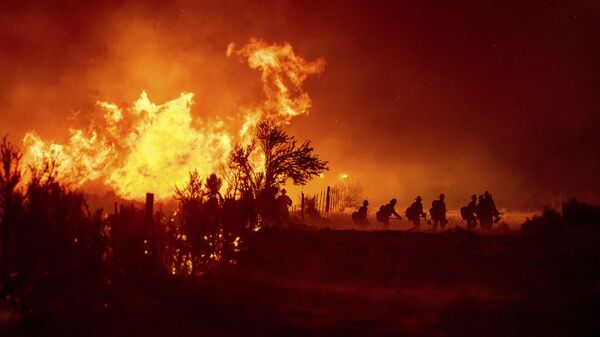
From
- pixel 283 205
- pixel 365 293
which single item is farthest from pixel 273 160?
pixel 365 293

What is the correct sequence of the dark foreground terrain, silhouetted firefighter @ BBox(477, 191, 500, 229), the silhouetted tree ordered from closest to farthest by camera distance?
the dark foreground terrain → silhouetted firefighter @ BBox(477, 191, 500, 229) → the silhouetted tree

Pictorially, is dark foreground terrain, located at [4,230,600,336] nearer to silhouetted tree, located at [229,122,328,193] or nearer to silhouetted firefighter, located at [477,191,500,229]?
silhouetted firefighter, located at [477,191,500,229]

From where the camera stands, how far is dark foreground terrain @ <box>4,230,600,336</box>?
1193cm

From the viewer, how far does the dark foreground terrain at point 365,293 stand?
11.9m

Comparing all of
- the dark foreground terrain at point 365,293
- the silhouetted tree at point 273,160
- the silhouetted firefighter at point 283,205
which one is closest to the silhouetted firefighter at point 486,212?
the dark foreground terrain at point 365,293

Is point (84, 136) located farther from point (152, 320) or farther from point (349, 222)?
point (152, 320)

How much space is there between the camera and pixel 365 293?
16.6 m

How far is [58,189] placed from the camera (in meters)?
12.3

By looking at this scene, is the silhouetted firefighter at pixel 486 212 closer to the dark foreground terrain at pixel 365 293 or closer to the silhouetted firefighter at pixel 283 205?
the dark foreground terrain at pixel 365 293

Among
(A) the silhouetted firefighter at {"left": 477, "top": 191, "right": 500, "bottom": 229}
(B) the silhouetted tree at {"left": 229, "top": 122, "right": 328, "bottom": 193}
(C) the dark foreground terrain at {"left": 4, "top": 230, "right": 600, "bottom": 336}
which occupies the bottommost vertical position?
(C) the dark foreground terrain at {"left": 4, "top": 230, "right": 600, "bottom": 336}

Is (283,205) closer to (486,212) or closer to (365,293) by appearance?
(486,212)

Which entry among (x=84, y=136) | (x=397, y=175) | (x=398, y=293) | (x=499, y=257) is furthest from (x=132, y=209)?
(x=397, y=175)

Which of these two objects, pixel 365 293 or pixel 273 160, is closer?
pixel 365 293

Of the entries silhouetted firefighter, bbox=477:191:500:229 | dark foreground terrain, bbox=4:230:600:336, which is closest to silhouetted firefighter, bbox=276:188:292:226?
dark foreground terrain, bbox=4:230:600:336
